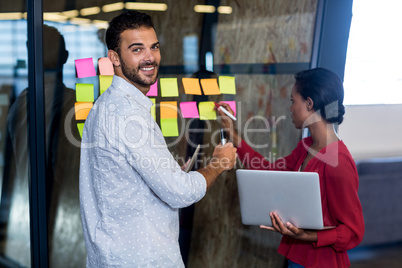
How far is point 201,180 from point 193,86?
105cm

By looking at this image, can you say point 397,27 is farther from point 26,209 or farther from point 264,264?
point 26,209

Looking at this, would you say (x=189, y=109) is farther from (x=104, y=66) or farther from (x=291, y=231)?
(x=291, y=231)

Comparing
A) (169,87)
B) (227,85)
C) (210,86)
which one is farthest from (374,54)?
(169,87)

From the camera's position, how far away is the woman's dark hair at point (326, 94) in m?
1.95

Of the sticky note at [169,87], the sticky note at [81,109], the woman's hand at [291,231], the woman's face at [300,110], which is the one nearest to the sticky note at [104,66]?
the sticky note at [81,109]

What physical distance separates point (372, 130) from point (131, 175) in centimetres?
291

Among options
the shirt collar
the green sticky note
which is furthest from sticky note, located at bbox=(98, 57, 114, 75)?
the shirt collar

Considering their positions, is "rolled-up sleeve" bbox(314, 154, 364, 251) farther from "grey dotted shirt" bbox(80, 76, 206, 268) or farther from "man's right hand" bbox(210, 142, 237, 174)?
"grey dotted shirt" bbox(80, 76, 206, 268)

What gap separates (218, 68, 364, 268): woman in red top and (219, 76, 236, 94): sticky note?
2.16ft

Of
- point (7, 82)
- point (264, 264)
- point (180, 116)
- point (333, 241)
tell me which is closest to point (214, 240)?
point (264, 264)

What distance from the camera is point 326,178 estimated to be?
184cm

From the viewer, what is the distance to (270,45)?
2.75m

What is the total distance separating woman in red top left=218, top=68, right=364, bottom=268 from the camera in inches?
70.8

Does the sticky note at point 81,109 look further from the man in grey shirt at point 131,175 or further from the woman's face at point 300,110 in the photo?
the woman's face at point 300,110
